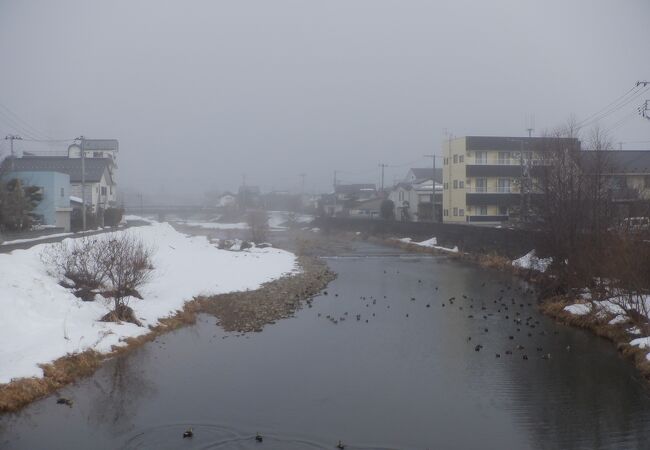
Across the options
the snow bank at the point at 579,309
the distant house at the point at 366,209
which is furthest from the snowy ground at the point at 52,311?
the distant house at the point at 366,209

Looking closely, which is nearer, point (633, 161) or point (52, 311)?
point (52, 311)

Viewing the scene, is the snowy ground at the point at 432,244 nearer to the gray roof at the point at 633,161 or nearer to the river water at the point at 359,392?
the gray roof at the point at 633,161

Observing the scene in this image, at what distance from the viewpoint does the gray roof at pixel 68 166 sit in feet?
124

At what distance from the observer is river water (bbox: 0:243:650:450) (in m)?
7.94

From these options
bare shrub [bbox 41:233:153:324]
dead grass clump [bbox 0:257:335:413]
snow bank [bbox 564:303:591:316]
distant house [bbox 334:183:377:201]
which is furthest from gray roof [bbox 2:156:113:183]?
distant house [bbox 334:183:377:201]

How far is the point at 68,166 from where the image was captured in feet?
128

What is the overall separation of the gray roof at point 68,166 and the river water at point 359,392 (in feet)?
85.9

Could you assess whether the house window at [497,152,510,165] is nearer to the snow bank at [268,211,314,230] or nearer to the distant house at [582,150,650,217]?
the distant house at [582,150,650,217]

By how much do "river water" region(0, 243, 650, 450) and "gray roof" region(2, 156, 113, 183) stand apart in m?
26.2

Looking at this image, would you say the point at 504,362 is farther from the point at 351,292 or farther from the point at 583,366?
the point at 351,292

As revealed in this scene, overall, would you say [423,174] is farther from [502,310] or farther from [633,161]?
[502,310]

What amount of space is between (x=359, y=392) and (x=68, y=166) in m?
34.4

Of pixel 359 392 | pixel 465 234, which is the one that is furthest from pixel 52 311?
pixel 465 234

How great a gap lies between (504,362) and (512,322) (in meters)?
3.80
